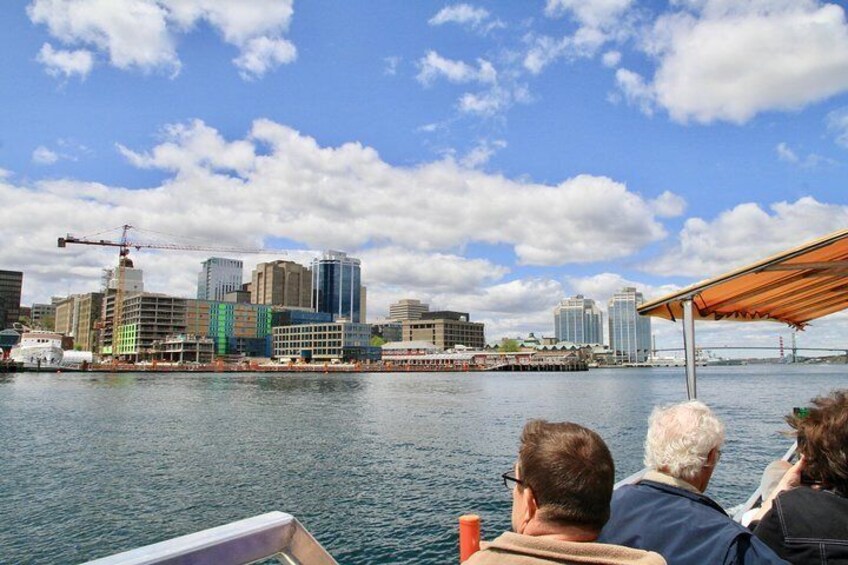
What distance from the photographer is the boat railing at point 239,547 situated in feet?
6.05

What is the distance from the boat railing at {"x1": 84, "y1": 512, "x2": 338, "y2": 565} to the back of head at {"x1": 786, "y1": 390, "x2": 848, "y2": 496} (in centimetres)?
291

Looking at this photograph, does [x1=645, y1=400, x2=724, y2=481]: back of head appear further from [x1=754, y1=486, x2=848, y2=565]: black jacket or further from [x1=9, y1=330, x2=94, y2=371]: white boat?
[x1=9, y1=330, x2=94, y2=371]: white boat

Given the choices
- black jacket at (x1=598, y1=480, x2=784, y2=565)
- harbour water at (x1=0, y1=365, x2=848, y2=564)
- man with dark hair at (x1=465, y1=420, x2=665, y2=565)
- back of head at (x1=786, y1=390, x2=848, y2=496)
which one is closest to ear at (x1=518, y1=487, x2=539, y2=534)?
man with dark hair at (x1=465, y1=420, x2=665, y2=565)

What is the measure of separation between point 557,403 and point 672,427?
175 ft

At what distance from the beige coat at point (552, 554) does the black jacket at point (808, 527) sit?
178 centimetres

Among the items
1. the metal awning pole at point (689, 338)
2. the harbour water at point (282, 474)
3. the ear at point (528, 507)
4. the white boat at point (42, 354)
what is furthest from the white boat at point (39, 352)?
the ear at point (528, 507)

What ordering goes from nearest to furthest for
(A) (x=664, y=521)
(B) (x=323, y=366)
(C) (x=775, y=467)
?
1. (A) (x=664, y=521)
2. (C) (x=775, y=467)
3. (B) (x=323, y=366)

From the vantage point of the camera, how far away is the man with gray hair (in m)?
2.98

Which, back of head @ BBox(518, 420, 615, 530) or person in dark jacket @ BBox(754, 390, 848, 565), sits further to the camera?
person in dark jacket @ BBox(754, 390, 848, 565)

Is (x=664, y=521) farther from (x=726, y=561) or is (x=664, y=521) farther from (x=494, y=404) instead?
(x=494, y=404)

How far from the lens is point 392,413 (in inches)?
1699

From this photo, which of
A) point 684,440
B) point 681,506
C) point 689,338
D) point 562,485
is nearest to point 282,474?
point 689,338

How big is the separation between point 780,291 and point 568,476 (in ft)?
32.4

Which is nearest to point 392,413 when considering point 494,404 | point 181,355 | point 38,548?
point 494,404
